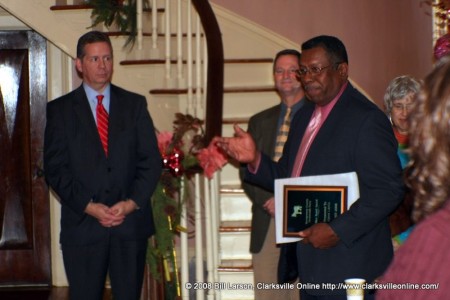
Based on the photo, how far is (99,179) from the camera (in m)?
3.84

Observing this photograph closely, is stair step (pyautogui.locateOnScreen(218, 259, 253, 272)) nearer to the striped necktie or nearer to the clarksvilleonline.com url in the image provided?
the clarksvilleonline.com url

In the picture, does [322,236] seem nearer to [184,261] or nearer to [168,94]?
[184,261]

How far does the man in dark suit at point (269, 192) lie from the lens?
4.26 m

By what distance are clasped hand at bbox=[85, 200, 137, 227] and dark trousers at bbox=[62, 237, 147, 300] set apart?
0.09 m

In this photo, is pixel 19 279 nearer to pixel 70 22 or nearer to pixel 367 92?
pixel 70 22

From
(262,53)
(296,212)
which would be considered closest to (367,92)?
(262,53)

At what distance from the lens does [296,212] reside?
9.80 feet

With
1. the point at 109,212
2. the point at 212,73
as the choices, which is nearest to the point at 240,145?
the point at 109,212

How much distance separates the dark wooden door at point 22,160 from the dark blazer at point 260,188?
2851 millimetres

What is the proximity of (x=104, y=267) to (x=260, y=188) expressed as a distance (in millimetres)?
910

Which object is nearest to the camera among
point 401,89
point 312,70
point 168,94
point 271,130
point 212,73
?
point 312,70

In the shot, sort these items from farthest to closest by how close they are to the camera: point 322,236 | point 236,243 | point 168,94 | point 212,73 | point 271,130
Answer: point 168,94 < point 236,243 < point 212,73 < point 271,130 < point 322,236

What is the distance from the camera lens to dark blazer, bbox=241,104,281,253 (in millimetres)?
4262

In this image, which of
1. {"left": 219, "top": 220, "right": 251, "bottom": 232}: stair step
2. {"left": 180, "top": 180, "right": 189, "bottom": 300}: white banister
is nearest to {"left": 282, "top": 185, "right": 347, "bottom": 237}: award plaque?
{"left": 180, "top": 180, "right": 189, "bottom": 300}: white banister
